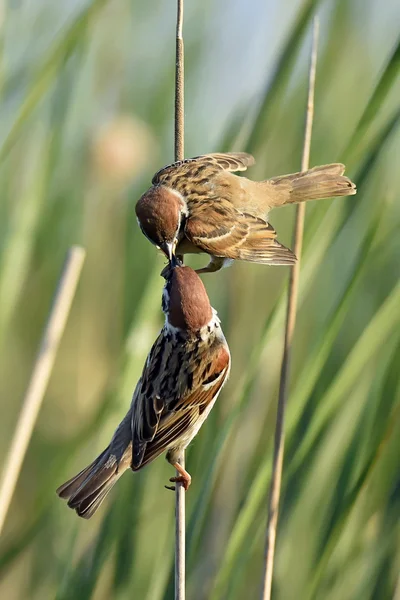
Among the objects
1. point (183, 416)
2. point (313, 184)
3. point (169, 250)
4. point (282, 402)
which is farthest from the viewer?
point (313, 184)

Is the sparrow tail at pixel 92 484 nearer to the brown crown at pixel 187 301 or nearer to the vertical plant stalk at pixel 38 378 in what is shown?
the vertical plant stalk at pixel 38 378

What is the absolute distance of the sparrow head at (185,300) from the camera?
85.2 inches

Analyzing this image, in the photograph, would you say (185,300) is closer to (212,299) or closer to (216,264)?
(216,264)

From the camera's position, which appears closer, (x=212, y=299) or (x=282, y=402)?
(x=282, y=402)

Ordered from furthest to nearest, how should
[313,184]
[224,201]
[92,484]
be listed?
[224,201], [313,184], [92,484]

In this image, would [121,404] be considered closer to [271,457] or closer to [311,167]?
[271,457]

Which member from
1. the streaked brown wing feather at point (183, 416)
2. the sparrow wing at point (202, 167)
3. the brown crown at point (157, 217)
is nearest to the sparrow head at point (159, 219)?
the brown crown at point (157, 217)

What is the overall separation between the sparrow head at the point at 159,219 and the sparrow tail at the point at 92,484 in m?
0.67

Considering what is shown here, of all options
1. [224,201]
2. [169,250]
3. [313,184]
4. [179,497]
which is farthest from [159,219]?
[179,497]

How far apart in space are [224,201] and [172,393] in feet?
3.13

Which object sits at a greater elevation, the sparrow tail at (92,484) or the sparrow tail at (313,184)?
the sparrow tail at (313,184)

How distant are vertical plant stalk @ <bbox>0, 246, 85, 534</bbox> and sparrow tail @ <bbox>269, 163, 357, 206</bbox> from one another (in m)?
1.05

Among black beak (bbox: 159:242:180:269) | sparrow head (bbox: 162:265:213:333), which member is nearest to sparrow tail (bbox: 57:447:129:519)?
sparrow head (bbox: 162:265:213:333)

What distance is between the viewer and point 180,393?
241cm
